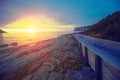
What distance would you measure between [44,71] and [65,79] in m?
3.04

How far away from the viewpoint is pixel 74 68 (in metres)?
11.6

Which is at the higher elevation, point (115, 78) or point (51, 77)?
point (115, 78)

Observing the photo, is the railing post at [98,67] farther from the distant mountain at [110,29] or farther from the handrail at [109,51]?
the distant mountain at [110,29]

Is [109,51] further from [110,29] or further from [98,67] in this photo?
[110,29]

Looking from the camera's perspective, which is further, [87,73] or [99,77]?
[87,73]

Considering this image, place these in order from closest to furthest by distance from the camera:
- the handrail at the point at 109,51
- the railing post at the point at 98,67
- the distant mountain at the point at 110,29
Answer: the handrail at the point at 109,51 < the railing post at the point at 98,67 < the distant mountain at the point at 110,29

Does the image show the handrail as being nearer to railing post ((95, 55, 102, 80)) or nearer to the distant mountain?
railing post ((95, 55, 102, 80))

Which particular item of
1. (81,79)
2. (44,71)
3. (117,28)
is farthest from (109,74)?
(117,28)


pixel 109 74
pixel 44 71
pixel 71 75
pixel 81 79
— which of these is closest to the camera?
pixel 109 74

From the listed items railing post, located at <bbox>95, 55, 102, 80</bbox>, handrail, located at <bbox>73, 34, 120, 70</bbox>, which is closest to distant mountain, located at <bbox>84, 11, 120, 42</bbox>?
handrail, located at <bbox>73, 34, 120, 70</bbox>

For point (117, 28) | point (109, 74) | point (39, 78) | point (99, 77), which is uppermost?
point (117, 28)

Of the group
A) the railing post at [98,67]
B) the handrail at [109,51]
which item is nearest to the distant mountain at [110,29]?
the handrail at [109,51]

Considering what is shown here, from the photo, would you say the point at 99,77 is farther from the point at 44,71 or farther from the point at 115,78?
the point at 44,71

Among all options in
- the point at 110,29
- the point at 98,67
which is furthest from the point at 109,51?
the point at 110,29
